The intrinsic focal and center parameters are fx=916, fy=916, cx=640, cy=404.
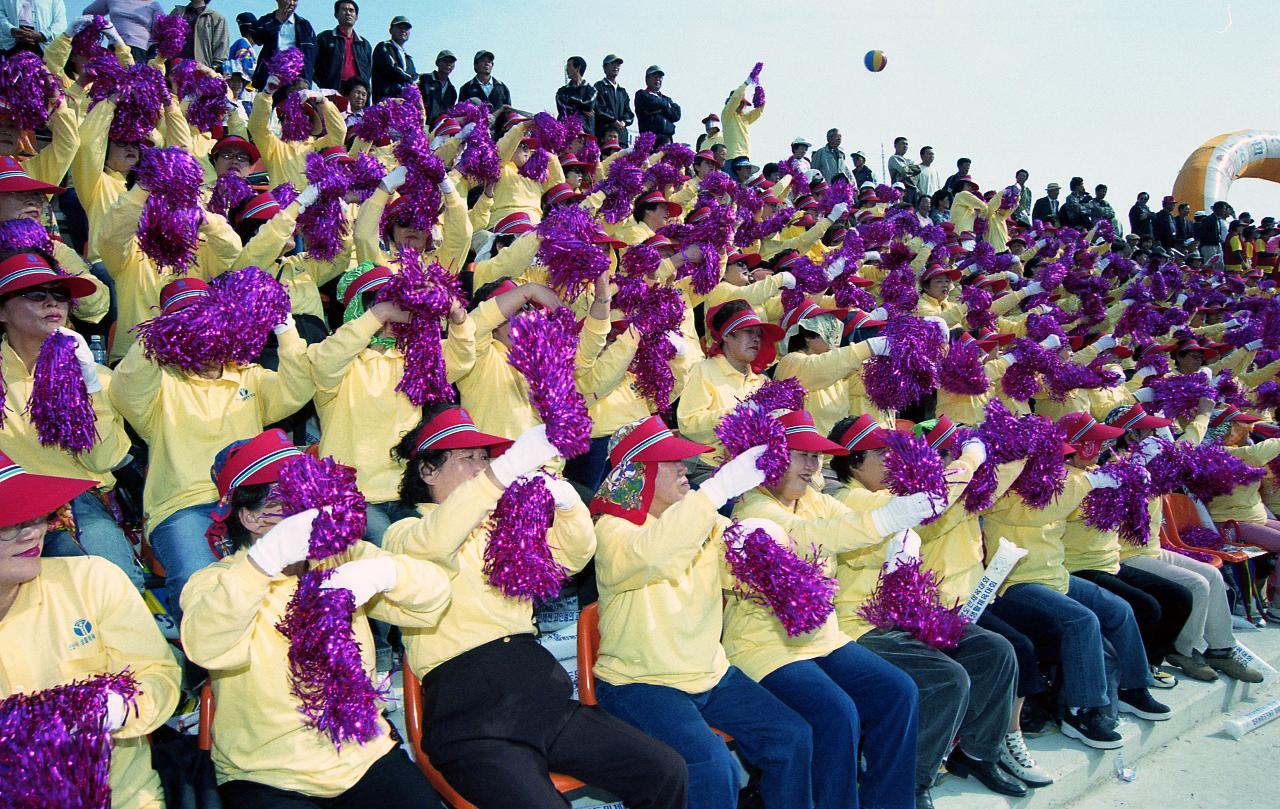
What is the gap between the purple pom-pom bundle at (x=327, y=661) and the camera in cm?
258

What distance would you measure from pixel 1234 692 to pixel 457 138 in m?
7.14

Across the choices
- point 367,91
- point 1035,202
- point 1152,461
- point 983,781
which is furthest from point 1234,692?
point 1035,202

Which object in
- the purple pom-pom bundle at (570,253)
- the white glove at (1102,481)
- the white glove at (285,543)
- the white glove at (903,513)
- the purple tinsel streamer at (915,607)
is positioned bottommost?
the purple tinsel streamer at (915,607)

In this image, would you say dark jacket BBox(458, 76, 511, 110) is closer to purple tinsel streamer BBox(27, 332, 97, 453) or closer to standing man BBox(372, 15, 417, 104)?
standing man BBox(372, 15, 417, 104)

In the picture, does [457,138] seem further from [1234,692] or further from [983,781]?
[1234,692]

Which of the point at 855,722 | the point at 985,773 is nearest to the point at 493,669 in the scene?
the point at 855,722

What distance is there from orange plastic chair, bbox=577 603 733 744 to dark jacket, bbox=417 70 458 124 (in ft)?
29.9

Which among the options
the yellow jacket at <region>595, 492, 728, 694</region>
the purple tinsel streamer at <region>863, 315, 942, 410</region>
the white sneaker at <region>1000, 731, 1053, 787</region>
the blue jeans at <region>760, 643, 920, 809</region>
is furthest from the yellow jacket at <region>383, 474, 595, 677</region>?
the purple tinsel streamer at <region>863, 315, 942, 410</region>

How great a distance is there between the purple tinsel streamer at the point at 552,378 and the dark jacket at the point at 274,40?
342 inches

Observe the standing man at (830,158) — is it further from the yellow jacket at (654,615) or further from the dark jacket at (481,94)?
the yellow jacket at (654,615)

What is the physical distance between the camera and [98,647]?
2631 millimetres

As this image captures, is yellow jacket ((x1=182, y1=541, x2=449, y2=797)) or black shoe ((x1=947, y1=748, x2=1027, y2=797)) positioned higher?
yellow jacket ((x1=182, y1=541, x2=449, y2=797))

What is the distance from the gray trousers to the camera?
13.5ft

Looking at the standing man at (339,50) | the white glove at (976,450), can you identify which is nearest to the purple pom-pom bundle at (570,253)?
the white glove at (976,450)
